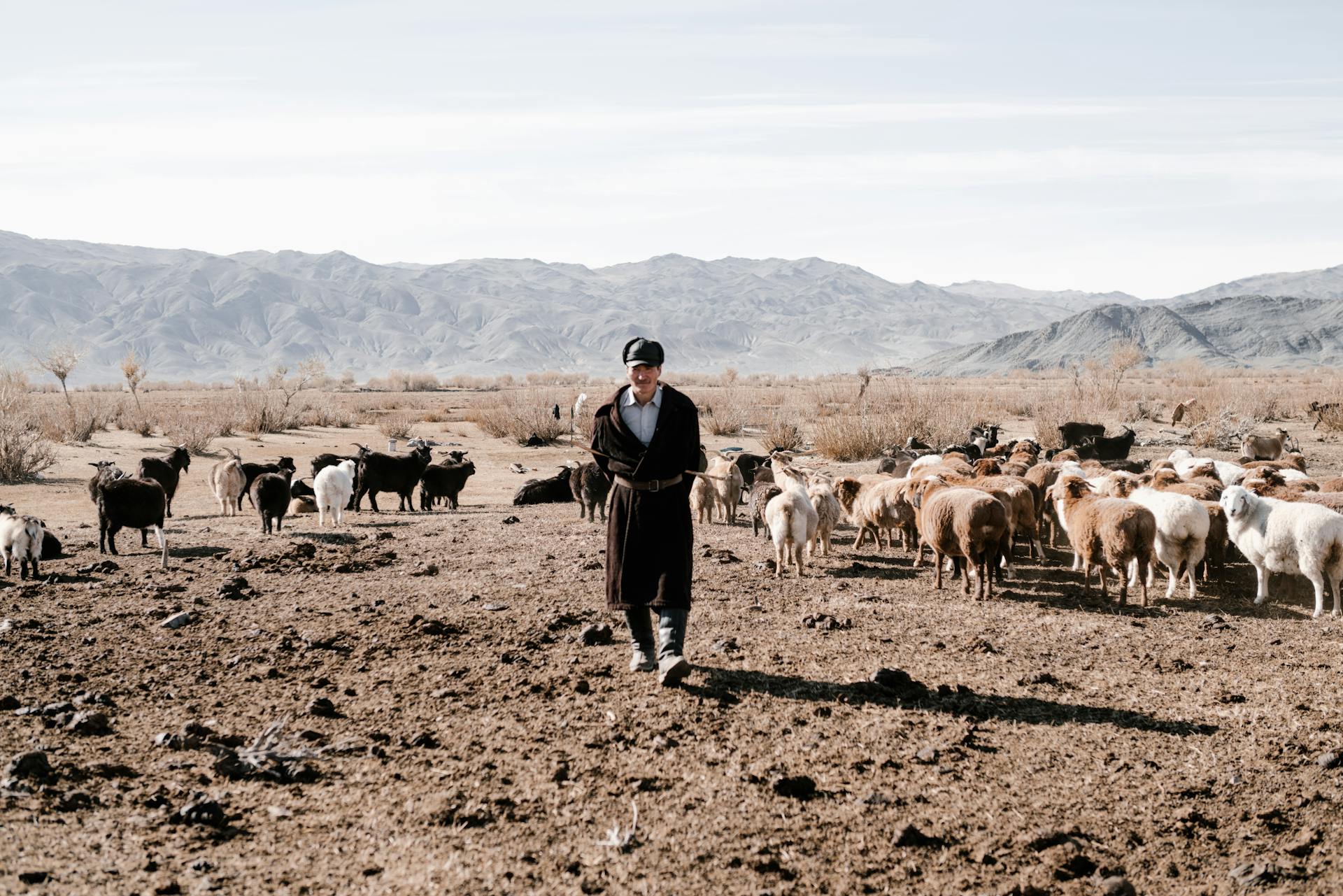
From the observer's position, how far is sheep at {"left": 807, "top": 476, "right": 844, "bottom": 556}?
33.9 feet

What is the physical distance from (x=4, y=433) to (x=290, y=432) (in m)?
11.0

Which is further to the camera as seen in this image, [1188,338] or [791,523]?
[1188,338]

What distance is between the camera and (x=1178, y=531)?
8.47 metres

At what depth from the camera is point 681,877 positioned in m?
3.97

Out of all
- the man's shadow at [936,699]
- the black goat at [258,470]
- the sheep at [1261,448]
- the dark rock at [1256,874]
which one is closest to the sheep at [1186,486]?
the man's shadow at [936,699]

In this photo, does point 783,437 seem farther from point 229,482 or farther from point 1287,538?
point 1287,538

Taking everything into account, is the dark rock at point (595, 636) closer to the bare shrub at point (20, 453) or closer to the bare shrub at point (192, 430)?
the bare shrub at point (20, 453)

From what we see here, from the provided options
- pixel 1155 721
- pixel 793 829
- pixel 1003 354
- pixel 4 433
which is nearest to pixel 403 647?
pixel 793 829

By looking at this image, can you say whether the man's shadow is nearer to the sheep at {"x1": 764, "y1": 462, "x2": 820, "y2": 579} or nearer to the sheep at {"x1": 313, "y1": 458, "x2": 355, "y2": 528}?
the sheep at {"x1": 764, "y1": 462, "x2": 820, "y2": 579}

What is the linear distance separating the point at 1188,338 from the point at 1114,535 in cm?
14670

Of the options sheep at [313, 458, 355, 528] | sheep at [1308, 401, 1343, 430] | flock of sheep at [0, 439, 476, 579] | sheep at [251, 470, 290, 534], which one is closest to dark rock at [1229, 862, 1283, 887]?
flock of sheep at [0, 439, 476, 579]

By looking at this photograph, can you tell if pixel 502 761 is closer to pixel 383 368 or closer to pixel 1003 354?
pixel 1003 354

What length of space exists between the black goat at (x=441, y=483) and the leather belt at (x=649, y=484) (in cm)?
1157

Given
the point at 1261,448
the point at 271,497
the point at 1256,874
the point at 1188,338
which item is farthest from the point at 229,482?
the point at 1188,338
